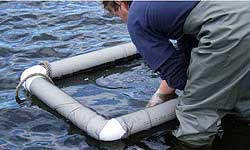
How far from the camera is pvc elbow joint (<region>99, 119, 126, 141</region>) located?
3914 millimetres

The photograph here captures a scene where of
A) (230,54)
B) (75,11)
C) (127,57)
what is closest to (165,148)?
(230,54)

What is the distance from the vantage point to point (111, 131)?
391 cm

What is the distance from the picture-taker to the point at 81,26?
7.38m

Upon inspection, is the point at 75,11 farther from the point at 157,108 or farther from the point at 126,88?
the point at 157,108

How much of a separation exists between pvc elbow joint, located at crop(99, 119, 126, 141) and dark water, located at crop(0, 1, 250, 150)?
109mm

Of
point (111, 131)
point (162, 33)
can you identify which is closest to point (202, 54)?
point (162, 33)

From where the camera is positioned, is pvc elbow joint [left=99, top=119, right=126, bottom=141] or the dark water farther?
the dark water

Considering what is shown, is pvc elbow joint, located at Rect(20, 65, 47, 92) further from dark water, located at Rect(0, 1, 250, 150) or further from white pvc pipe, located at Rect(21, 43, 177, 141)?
dark water, located at Rect(0, 1, 250, 150)

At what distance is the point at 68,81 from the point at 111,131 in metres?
1.53

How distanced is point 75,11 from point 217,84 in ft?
15.6

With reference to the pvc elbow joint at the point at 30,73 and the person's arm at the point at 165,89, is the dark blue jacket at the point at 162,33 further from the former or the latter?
the pvc elbow joint at the point at 30,73

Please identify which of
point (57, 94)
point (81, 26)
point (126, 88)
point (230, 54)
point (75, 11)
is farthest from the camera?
point (75, 11)

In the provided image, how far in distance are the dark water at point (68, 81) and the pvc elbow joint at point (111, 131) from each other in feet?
0.36

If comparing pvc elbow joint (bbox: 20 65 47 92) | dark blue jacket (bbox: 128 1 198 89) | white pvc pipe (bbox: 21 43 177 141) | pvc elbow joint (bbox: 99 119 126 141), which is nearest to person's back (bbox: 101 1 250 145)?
dark blue jacket (bbox: 128 1 198 89)
